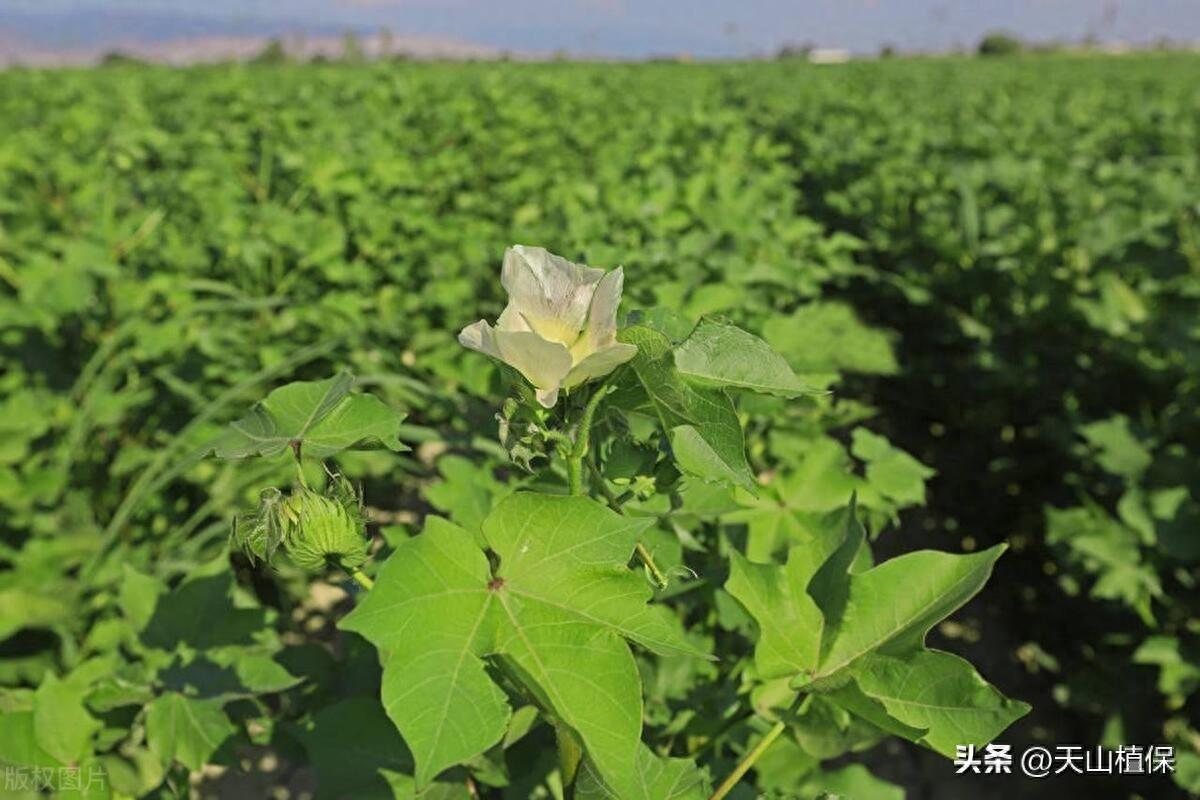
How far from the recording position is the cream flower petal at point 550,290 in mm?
720

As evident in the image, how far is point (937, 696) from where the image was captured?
90 centimetres

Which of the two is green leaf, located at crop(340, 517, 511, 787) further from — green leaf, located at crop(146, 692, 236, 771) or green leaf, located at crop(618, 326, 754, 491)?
green leaf, located at crop(146, 692, 236, 771)

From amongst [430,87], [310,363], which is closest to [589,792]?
[310,363]

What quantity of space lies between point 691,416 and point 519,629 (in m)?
0.22

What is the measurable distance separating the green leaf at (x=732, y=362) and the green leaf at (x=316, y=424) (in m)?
0.25

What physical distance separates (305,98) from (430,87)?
6.59ft

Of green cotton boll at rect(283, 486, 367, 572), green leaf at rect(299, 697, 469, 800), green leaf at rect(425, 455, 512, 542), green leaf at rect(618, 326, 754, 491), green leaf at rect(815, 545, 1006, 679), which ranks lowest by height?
green leaf at rect(299, 697, 469, 800)

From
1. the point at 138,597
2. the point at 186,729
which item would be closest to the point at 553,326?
the point at 186,729

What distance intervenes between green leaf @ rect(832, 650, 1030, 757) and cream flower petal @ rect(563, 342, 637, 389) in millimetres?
403

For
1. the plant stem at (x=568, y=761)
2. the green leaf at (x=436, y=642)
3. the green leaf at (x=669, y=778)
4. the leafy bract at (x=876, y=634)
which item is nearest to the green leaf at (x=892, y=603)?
the leafy bract at (x=876, y=634)

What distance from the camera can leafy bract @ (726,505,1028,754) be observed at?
876 millimetres

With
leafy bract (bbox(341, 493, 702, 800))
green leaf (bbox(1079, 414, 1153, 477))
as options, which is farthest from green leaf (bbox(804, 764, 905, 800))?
green leaf (bbox(1079, 414, 1153, 477))

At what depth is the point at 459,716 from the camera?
0.69 meters

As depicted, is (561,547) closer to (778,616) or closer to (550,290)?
(550,290)
